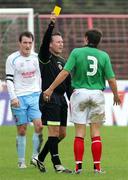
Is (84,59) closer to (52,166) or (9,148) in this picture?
(52,166)

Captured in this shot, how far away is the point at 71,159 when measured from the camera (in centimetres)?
1484

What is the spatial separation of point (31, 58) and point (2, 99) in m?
8.53

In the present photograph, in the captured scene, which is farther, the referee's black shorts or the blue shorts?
the blue shorts

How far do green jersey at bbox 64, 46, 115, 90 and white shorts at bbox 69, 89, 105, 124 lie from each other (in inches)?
3.9

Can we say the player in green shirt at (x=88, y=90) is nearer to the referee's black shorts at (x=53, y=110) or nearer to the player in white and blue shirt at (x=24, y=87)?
the referee's black shorts at (x=53, y=110)

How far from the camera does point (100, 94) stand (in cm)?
1256

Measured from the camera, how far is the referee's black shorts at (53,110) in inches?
506

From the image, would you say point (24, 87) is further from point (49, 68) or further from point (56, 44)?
point (56, 44)

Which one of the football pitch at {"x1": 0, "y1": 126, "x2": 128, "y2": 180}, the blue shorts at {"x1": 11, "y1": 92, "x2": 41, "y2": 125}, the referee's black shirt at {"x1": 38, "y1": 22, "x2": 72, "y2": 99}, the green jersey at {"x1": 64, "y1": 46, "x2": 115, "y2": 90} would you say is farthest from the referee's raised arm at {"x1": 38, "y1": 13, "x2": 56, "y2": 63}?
the football pitch at {"x1": 0, "y1": 126, "x2": 128, "y2": 180}

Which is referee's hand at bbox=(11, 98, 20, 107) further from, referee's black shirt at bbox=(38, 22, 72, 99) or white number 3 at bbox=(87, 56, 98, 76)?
white number 3 at bbox=(87, 56, 98, 76)

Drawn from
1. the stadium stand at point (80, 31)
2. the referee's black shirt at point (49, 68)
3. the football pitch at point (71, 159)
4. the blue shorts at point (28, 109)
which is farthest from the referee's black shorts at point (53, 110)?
the stadium stand at point (80, 31)

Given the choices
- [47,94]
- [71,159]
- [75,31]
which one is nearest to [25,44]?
[47,94]

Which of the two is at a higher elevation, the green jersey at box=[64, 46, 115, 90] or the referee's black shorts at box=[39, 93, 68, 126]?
the green jersey at box=[64, 46, 115, 90]

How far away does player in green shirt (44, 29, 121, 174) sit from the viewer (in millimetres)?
12414
